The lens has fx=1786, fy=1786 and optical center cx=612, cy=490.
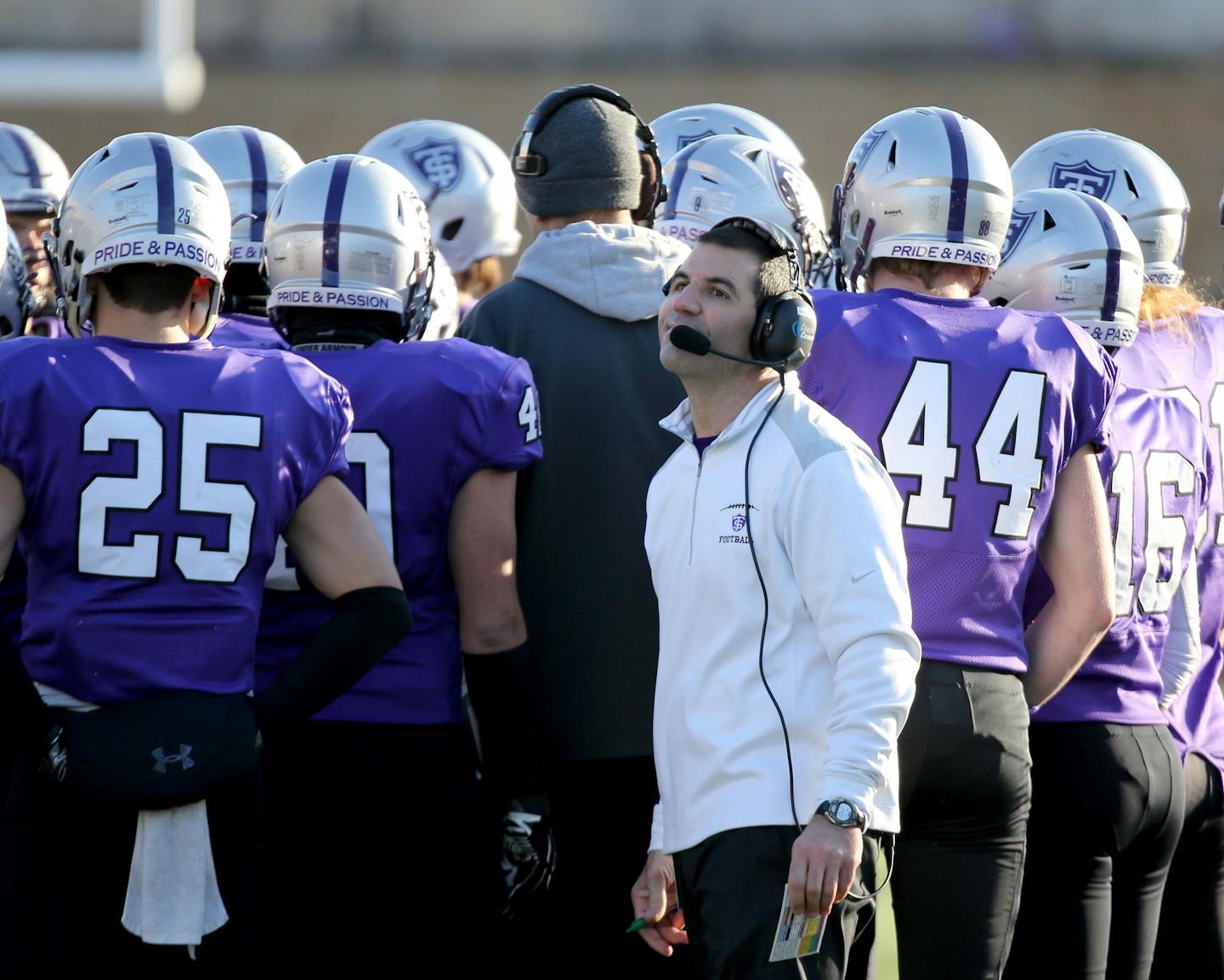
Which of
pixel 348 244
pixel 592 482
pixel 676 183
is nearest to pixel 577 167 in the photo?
pixel 348 244

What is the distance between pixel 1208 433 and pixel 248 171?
2406mm

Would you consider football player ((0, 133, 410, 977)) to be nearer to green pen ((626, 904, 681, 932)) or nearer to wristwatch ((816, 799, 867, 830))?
green pen ((626, 904, 681, 932))

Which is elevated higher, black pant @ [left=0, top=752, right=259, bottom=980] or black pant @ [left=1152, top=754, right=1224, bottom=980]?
black pant @ [left=0, top=752, right=259, bottom=980]

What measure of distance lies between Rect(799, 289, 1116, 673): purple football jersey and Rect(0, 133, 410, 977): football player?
1031 millimetres

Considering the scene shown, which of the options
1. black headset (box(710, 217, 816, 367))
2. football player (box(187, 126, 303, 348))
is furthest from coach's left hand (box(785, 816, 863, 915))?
football player (box(187, 126, 303, 348))

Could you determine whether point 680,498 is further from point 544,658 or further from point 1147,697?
point 1147,697

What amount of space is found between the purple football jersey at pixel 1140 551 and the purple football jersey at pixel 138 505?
1.68 meters

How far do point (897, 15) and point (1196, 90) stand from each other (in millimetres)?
2711

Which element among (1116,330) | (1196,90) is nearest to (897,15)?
(1196,90)

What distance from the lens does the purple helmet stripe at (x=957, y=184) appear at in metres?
3.56

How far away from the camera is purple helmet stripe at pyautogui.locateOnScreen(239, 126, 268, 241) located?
4.33 meters

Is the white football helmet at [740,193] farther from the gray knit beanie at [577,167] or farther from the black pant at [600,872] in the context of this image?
the black pant at [600,872]

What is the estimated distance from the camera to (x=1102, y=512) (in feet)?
11.3

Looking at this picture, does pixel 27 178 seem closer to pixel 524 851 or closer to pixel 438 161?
pixel 438 161
